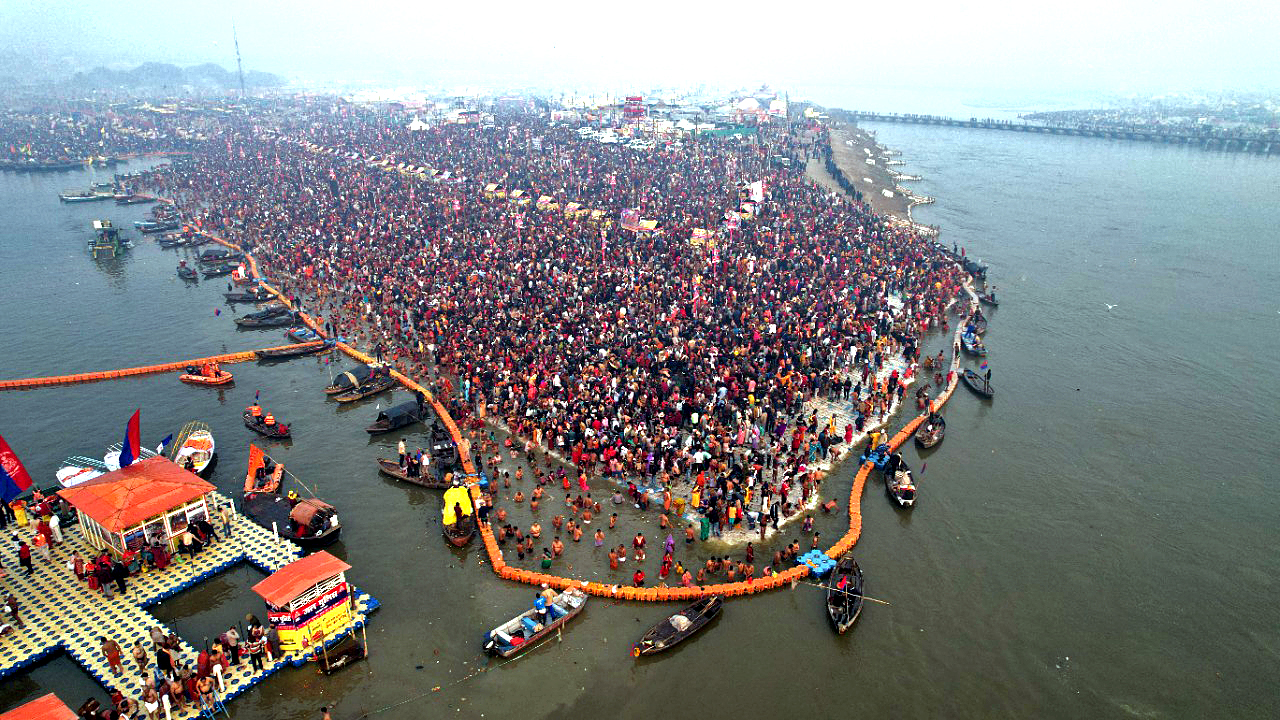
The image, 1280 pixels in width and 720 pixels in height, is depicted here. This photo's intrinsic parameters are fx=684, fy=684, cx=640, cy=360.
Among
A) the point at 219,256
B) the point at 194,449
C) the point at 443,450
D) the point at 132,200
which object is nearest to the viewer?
the point at 194,449

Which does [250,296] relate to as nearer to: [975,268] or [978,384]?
[978,384]

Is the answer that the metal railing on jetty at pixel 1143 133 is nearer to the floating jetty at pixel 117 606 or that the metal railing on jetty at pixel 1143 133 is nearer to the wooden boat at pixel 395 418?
the wooden boat at pixel 395 418

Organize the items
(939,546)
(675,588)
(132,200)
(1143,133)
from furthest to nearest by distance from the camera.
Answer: (1143,133)
(132,200)
(939,546)
(675,588)

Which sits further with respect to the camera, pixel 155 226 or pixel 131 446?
A: pixel 155 226

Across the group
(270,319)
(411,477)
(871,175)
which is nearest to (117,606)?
(411,477)

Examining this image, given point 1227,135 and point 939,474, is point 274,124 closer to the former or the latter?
point 939,474

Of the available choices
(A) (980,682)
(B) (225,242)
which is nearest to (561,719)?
(A) (980,682)
